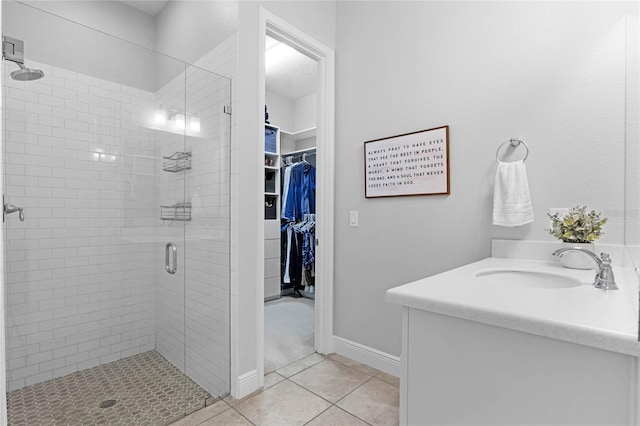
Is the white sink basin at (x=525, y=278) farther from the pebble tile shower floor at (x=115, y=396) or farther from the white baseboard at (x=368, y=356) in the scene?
the pebble tile shower floor at (x=115, y=396)

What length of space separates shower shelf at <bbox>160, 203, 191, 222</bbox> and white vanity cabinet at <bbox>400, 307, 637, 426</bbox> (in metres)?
1.55

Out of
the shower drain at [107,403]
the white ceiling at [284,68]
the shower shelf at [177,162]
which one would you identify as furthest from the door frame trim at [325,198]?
the shower drain at [107,403]

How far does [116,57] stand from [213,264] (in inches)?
53.8

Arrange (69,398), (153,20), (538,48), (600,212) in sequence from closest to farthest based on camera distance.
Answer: (600,212), (538,48), (69,398), (153,20)

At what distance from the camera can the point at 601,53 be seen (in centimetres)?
143

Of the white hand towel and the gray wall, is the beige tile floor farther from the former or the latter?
the white hand towel

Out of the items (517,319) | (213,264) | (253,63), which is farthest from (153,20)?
(517,319)

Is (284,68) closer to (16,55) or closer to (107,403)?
(16,55)

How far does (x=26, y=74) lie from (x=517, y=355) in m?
2.33

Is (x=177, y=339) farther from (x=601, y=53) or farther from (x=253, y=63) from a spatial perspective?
(x=601, y=53)

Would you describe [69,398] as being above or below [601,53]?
below

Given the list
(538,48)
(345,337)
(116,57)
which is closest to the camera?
(538,48)

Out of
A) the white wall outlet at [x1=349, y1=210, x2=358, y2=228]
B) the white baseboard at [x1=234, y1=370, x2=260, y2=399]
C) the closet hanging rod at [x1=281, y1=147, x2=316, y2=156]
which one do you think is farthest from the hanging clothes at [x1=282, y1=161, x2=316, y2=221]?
the white baseboard at [x1=234, y1=370, x2=260, y2=399]

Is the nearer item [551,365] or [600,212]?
[551,365]
